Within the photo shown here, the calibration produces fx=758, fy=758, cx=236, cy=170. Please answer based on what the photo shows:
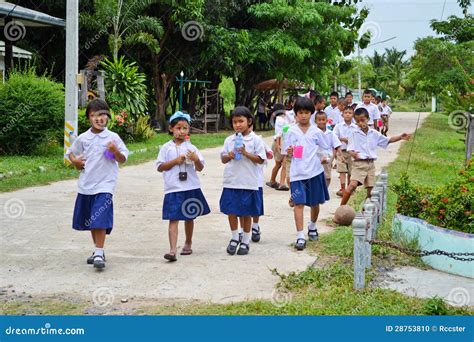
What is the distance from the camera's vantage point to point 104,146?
731cm

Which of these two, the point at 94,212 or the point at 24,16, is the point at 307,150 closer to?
the point at 94,212

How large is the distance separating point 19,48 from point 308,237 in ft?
63.5

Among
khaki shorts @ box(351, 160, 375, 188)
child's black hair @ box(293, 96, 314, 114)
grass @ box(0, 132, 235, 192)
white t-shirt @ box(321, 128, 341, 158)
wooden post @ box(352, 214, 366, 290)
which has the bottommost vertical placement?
grass @ box(0, 132, 235, 192)

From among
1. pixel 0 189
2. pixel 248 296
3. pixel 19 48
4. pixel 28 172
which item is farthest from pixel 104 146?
pixel 19 48

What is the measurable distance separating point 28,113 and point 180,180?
964cm

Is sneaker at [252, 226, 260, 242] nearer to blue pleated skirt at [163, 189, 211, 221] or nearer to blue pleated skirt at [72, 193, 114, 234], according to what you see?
blue pleated skirt at [163, 189, 211, 221]

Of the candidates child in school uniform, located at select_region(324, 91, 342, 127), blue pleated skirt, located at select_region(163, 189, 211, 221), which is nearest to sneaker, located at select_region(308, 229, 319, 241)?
blue pleated skirt, located at select_region(163, 189, 211, 221)

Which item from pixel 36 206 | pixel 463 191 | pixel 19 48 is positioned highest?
pixel 19 48

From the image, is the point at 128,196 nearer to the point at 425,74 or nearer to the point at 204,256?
the point at 204,256

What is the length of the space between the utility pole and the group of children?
763 centimetres

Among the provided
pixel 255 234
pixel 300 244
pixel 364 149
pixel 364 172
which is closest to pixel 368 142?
pixel 364 149

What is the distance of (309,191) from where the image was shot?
834 cm

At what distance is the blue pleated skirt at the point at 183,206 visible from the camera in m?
7.49

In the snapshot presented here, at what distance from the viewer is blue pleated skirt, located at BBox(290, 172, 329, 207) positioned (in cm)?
823
